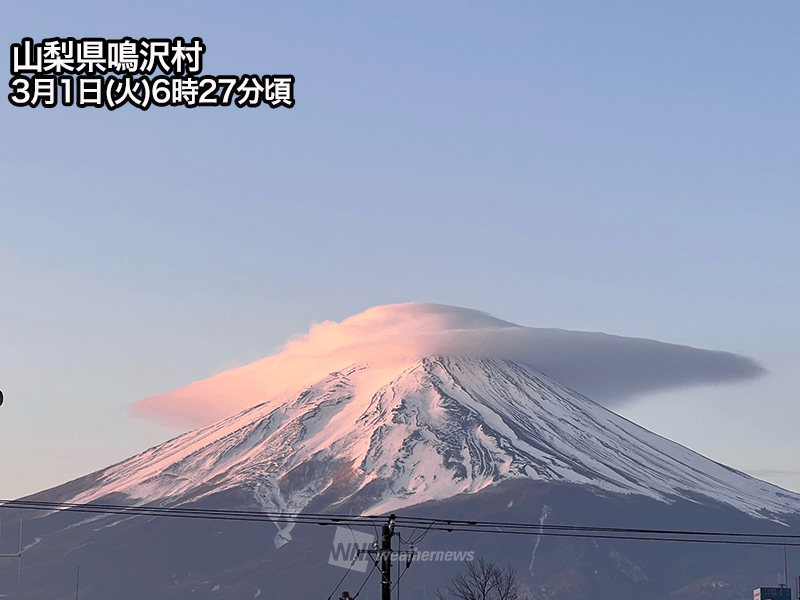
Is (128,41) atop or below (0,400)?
atop

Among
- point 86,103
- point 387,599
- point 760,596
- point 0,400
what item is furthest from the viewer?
point 760,596

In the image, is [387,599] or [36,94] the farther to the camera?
[36,94]

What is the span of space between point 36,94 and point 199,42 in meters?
5.70

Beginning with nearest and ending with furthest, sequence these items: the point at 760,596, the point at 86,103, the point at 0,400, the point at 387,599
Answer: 1. the point at 0,400
2. the point at 387,599
3. the point at 86,103
4. the point at 760,596

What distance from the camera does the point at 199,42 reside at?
1735 inches

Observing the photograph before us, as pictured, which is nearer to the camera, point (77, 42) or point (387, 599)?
point (387, 599)

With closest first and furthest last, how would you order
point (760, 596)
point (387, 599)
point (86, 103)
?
point (387, 599) → point (86, 103) → point (760, 596)

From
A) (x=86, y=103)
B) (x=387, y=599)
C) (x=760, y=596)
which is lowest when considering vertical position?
(x=760, y=596)

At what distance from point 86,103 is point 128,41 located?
2.72 m

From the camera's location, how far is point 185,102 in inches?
1757

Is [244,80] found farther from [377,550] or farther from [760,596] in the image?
[760,596]

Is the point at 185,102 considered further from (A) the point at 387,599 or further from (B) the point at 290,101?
(A) the point at 387,599

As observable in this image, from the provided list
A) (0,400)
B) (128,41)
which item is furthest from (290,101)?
(0,400)

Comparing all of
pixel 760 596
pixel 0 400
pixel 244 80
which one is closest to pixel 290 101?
pixel 244 80
